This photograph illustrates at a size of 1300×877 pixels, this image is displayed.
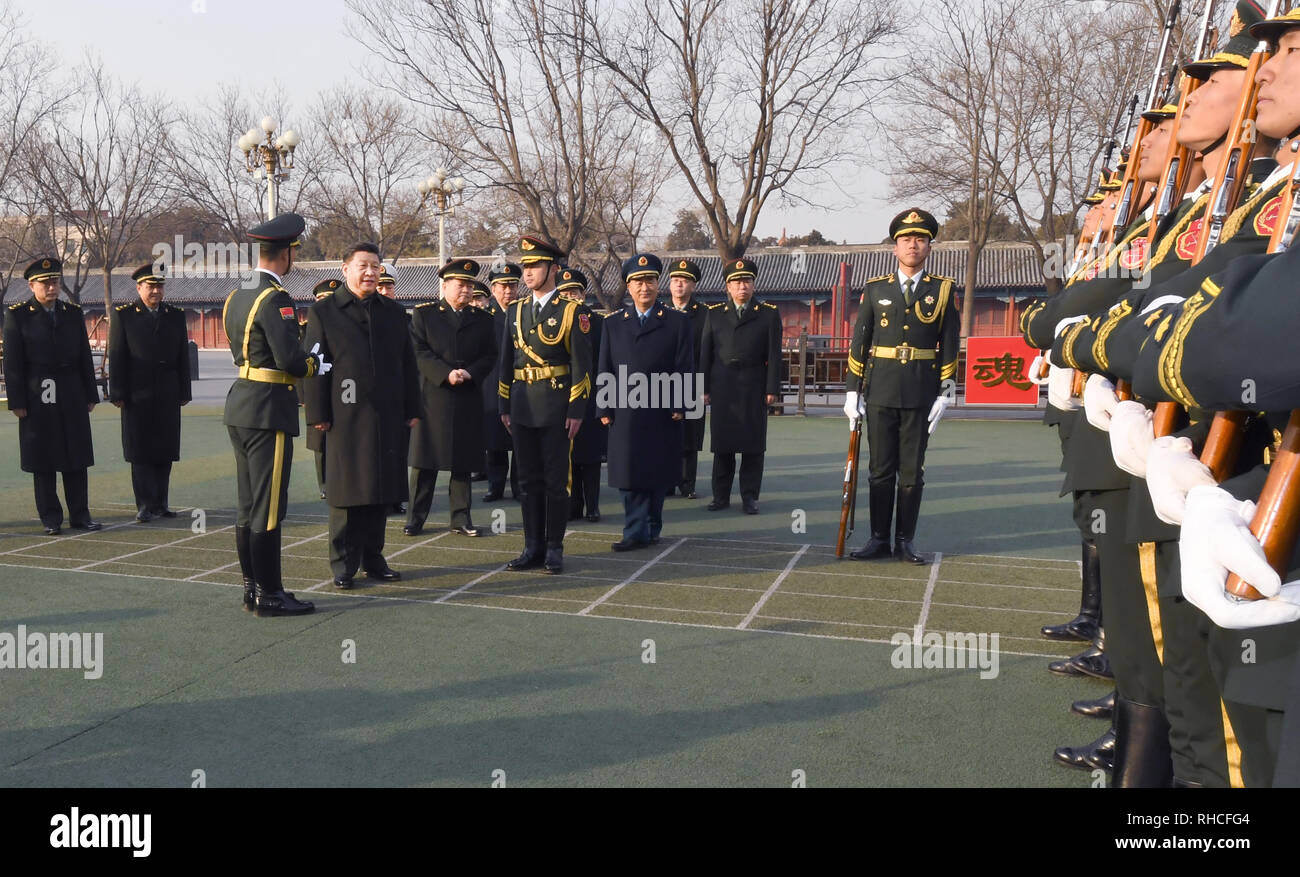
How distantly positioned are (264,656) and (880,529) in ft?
11.6

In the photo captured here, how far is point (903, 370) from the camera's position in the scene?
627 centimetres

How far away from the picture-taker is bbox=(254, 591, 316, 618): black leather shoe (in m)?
5.00

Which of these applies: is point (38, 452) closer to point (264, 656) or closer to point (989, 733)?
point (264, 656)

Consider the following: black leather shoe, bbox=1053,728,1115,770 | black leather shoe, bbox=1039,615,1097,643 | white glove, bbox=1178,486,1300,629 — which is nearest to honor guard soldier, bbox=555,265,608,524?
black leather shoe, bbox=1039,615,1097,643

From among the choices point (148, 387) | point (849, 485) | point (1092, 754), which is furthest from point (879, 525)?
point (148, 387)

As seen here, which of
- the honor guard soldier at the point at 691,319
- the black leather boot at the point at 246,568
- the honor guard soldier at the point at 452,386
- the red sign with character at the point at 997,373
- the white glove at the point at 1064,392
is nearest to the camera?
the white glove at the point at 1064,392

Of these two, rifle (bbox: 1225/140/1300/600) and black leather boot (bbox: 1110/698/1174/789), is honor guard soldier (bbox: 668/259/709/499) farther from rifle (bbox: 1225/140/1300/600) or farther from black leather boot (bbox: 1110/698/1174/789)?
rifle (bbox: 1225/140/1300/600)

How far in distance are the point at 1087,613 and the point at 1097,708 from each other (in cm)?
109

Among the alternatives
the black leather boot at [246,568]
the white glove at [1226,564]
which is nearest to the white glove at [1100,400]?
the white glove at [1226,564]

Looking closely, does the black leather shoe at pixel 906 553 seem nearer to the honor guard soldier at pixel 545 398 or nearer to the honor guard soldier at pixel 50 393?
the honor guard soldier at pixel 545 398

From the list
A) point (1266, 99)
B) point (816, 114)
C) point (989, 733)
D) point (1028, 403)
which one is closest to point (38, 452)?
point (989, 733)

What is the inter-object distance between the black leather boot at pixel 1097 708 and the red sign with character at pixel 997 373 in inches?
499

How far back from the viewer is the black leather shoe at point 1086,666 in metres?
4.18

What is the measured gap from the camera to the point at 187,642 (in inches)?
180
